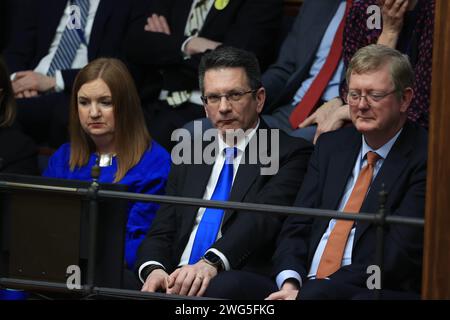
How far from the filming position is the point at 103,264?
179 inches

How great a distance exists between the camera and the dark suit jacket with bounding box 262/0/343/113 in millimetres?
6266

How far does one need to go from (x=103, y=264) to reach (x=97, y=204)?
0.24 m

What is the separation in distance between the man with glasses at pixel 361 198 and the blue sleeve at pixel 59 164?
1377mm

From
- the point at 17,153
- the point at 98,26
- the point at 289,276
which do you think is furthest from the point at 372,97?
the point at 98,26

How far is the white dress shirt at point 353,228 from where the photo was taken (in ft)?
15.5

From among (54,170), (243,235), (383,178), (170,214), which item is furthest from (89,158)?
(383,178)

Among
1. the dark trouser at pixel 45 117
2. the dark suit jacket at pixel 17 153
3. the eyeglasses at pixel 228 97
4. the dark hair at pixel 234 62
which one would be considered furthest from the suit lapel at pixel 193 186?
the dark trouser at pixel 45 117

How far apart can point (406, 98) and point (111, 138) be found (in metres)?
1.59

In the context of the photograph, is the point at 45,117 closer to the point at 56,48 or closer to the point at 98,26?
the point at 56,48

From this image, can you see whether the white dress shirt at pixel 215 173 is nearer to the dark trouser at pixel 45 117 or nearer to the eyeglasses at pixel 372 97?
the eyeglasses at pixel 372 97

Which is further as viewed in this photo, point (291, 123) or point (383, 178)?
point (291, 123)

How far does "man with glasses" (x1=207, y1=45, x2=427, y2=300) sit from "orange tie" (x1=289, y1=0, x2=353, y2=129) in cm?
98

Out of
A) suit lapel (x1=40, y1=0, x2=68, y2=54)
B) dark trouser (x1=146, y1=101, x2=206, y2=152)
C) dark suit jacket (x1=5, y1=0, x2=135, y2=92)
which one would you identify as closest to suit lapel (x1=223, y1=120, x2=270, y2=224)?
dark trouser (x1=146, y1=101, x2=206, y2=152)

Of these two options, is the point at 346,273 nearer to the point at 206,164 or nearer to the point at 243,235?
the point at 243,235
